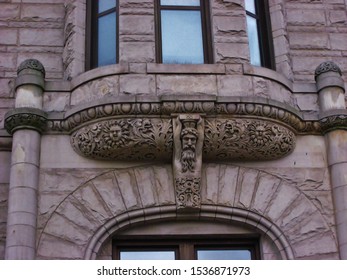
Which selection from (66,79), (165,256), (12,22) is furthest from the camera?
(12,22)

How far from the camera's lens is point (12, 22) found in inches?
548

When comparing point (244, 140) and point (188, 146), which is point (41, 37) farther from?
point (244, 140)

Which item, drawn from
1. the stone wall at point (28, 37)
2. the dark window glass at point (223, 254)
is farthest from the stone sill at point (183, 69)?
the dark window glass at point (223, 254)

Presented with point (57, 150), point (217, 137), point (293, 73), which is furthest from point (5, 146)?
point (293, 73)

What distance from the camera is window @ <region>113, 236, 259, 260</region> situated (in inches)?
467

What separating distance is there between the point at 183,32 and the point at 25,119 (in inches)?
123

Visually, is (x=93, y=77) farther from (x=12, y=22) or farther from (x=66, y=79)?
(x=12, y=22)

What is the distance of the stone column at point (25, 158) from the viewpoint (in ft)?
36.7

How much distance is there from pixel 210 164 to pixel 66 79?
9.19 feet

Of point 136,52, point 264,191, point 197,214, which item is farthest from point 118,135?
point 264,191

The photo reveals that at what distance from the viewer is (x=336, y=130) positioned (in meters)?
12.4

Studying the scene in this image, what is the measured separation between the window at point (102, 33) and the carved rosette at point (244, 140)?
2178 millimetres

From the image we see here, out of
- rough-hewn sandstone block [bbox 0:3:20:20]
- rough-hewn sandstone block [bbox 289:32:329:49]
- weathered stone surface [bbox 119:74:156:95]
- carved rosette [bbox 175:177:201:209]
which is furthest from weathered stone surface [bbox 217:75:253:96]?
rough-hewn sandstone block [bbox 0:3:20:20]

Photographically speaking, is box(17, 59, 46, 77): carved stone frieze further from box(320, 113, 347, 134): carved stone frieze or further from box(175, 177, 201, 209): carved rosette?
box(320, 113, 347, 134): carved stone frieze
